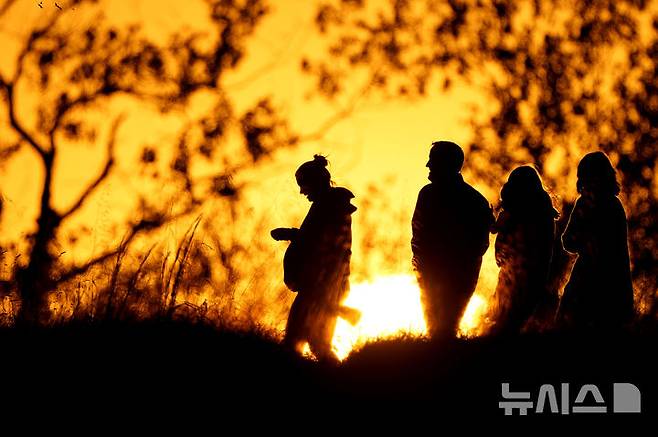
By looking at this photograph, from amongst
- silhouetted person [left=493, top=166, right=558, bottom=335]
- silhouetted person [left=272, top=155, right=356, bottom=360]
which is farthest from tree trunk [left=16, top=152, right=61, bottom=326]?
silhouetted person [left=493, top=166, right=558, bottom=335]

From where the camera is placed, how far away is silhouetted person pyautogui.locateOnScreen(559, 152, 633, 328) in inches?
392

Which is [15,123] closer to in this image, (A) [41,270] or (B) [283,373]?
(A) [41,270]

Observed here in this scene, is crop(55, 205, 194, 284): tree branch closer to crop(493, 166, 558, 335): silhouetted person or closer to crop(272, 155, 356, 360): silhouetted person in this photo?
crop(272, 155, 356, 360): silhouetted person

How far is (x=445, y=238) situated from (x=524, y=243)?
77 centimetres

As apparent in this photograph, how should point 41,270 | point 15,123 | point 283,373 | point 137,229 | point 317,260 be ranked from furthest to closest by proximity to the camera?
point 15,123
point 137,229
point 41,270
point 317,260
point 283,373

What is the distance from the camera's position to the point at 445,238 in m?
10.3

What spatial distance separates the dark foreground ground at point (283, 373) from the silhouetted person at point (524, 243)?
439 millimetres

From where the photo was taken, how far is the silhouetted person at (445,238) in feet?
33.7

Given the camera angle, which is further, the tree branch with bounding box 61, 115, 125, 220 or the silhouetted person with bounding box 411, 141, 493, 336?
the tree branch with bounding box 61, 115, 125, 220

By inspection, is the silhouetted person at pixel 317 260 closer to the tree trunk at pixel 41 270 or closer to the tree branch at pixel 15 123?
the tree trunk at pixel 41 270

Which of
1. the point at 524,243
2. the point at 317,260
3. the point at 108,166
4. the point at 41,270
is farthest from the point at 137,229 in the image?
the point at 524,243

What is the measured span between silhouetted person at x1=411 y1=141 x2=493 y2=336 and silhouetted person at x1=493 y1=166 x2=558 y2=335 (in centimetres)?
35

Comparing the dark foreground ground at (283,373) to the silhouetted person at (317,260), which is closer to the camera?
the dark foreground ground at (283,373)

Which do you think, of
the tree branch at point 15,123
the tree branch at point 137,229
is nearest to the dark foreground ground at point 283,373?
the tree branch at point 137,229
